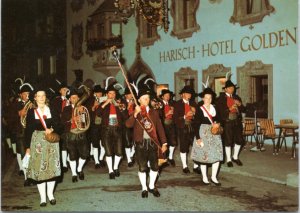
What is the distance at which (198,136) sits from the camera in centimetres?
802

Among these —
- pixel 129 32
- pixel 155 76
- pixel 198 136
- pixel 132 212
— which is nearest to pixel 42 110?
pixel 132 212

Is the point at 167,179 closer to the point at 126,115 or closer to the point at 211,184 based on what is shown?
the point at 211,184

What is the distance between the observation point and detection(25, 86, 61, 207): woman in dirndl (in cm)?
666

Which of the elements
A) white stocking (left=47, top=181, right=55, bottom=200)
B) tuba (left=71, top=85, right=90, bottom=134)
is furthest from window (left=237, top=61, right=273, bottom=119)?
white stocking (left=47, top=181, right=55, bottom=200)

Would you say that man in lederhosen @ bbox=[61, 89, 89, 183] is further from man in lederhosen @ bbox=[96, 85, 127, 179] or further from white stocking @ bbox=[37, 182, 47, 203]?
white stocking @ bbox=[37, 182, 47, 203]

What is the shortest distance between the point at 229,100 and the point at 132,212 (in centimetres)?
469

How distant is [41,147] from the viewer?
22.0ft

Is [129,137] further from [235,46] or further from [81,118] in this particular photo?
[235,46]

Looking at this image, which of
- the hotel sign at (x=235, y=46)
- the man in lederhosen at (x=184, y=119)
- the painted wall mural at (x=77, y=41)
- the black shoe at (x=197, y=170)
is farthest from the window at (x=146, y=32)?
the black shoe at (x=197, y=170)

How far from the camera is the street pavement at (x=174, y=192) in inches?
269

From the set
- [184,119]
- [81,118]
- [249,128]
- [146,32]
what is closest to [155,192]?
[81,118]

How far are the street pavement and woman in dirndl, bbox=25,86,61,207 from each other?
24.6 inches

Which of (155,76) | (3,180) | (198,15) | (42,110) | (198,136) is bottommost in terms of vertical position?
(3,180)

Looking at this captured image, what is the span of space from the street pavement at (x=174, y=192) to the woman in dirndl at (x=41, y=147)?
0.62 meters
